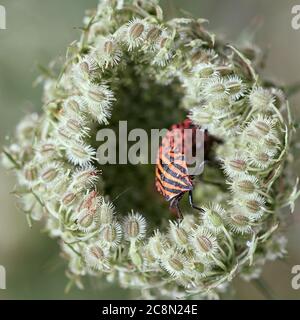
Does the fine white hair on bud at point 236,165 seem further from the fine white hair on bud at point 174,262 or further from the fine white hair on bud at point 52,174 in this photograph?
the fine white hair on bud at point 52,174

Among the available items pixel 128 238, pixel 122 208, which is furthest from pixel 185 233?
pixel 122 208

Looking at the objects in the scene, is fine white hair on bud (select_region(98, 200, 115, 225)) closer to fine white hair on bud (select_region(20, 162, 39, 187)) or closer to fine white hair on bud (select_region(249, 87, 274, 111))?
fine white hair on bud (select_region(20, 162, 39, 187))

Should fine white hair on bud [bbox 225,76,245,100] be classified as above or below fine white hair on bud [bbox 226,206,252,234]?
above

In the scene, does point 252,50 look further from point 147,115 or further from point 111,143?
point 111,143

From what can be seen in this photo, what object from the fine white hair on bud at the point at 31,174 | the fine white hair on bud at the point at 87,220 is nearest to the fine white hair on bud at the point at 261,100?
the fine white hair on bud at the point at 87,220

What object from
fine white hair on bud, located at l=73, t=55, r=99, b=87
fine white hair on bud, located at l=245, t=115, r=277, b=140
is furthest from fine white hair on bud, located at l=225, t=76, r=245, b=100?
fine white hair on bud, located at l=73, t=55, r=99, b=87

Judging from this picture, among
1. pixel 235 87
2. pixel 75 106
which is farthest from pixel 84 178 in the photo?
pixel 235 87

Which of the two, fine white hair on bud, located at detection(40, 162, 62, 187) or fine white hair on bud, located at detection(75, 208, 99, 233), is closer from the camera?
fine white hair on bud, located at detection(75, 208, 99, 233)
